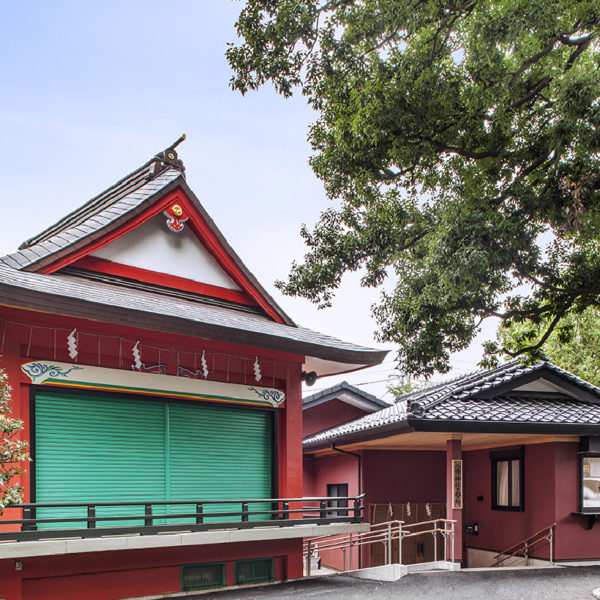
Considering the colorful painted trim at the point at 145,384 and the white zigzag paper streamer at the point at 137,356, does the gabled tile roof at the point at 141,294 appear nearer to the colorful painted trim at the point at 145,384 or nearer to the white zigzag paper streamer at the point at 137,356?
the white zigzag paper streamer at the point at 137,356

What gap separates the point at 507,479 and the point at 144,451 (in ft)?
33.2

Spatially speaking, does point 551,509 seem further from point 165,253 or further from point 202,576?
point 165,253

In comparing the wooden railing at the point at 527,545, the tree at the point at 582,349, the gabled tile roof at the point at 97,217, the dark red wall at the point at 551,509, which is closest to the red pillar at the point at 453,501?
A: the wooden railing at the point at 527,545

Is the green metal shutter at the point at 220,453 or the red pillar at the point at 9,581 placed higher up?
the green metal shutter at the point at 220,453

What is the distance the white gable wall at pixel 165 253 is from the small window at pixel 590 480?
889 centimetres

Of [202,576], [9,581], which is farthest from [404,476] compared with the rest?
[9,581]

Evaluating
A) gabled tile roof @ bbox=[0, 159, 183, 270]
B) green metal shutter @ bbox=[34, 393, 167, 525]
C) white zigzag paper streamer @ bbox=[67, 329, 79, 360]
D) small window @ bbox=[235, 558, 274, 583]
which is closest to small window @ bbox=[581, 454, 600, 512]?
small window @ bbox=[235, 558, 274, 583]

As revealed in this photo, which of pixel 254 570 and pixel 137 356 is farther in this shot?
pixel 254 570

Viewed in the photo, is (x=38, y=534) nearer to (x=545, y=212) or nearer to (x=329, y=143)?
(x=329, y=143)

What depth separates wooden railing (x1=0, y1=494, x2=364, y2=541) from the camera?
911cm

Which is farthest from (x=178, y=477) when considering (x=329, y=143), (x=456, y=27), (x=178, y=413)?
(x=456, y=27)

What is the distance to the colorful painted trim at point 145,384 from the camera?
10.1 m

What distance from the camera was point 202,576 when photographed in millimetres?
11391

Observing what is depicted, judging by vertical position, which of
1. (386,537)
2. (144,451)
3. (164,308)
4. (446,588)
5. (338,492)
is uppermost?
(164,308)
